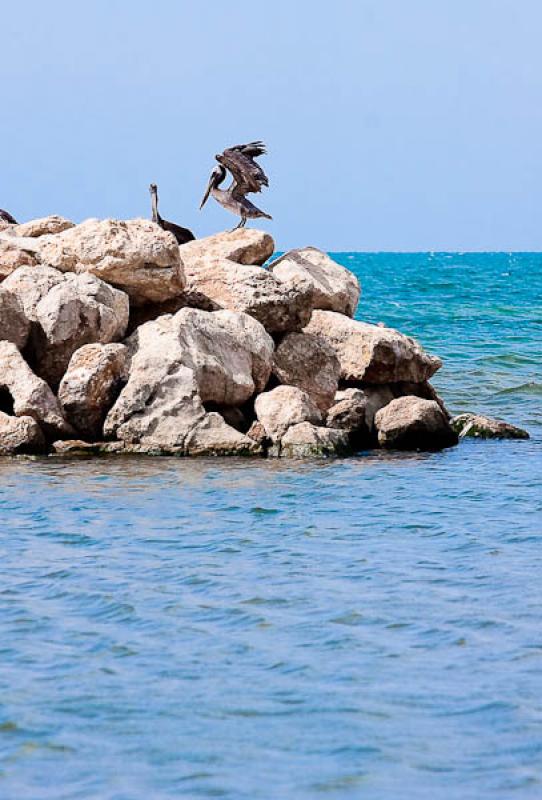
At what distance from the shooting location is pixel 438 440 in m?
15.5

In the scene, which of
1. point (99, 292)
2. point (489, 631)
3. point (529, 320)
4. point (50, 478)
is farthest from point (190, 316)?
point (529, 320)

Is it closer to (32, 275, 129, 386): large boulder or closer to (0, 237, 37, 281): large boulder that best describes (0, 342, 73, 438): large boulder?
(32, 275, 129, 386): large boulder

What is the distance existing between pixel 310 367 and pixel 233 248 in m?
1.95

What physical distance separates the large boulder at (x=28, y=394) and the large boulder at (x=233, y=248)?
337 centimetres

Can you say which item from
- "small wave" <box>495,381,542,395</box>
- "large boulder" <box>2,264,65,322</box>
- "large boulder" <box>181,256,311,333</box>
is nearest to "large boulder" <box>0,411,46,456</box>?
"large boulder" <box>2,264,65,322</box>

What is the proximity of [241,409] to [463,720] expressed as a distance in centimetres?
912

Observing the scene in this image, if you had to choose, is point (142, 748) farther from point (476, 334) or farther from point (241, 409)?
point (476, 334)

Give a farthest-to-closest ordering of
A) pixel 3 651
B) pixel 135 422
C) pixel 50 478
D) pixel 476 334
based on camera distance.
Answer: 1. pixel 476 334
2. pixel 135 422
3. pixel 50 478
4. pixel 3 651

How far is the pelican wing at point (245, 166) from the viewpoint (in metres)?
17.8

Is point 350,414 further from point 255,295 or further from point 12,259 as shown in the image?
point 12,259

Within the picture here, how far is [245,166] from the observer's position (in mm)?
17781

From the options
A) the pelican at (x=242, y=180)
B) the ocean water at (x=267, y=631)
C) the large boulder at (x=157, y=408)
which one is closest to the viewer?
the ocean water at (x=267, y=631)

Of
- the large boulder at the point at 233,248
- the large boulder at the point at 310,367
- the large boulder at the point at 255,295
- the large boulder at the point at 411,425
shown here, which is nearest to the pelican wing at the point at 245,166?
the large boulder at the point at 233,248

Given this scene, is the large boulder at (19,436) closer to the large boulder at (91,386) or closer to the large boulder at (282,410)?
the large boulder at (91,386)
